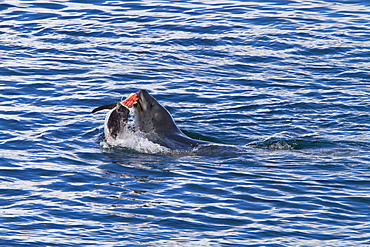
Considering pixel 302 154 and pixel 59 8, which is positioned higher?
pixel 59 8

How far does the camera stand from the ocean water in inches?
358

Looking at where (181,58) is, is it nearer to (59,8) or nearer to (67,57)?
(67,57)

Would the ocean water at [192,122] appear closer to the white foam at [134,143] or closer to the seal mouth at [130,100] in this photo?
the white foam at [134,143]

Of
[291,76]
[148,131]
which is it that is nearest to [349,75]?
[291,76]

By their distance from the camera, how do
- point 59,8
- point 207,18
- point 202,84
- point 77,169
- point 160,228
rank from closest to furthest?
1. point 160,228
2. point 77,169
3. point 202,84
4. point 207,18
5. point 59,8

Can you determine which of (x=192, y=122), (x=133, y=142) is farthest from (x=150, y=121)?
(x=192, y=122)

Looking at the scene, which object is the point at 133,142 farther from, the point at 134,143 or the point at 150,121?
the point at 150,121

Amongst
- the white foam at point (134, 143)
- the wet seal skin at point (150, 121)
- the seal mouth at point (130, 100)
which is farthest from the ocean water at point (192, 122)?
the seal mouth at point (130, 100)

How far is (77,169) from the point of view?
1125 cm

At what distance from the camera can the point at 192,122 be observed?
47.1 feet

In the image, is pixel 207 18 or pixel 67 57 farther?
pixel 207 18

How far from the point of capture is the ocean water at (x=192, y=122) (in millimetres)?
9086

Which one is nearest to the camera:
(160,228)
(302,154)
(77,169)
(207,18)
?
(160,228)

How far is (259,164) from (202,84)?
5560 mm
